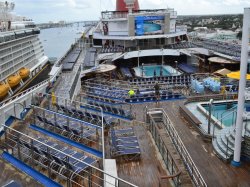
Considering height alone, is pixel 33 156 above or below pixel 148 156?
above

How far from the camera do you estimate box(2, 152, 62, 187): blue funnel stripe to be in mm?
7016

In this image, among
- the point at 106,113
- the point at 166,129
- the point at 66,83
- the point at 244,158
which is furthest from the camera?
the point at 66,83

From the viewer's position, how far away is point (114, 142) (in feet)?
29.6

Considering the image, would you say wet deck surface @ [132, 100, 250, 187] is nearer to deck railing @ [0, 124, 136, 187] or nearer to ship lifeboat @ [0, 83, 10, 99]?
deck railing @ [0, 124, 136, 187]

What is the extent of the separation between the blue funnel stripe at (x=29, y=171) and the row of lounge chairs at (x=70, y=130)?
2100 millimetres

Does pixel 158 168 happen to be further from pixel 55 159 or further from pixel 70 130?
pixel 70 130

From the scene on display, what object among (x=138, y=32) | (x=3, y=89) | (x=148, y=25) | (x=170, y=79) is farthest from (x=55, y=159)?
(x=148, y=25)

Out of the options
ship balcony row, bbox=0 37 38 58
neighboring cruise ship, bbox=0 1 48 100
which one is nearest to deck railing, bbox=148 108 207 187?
neighboring cruise ship, bbox=0 1 48 100

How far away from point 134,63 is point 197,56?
6.60m

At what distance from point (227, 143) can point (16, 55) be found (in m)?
29.3

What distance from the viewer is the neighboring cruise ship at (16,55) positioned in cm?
2836

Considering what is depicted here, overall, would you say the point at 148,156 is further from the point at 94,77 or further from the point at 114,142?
the point at 94,77

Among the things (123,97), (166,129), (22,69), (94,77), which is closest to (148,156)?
(166,129)

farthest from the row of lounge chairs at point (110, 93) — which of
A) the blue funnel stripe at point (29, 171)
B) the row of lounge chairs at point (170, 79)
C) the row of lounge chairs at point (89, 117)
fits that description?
the blue funnel stripe at point (29, 171)
